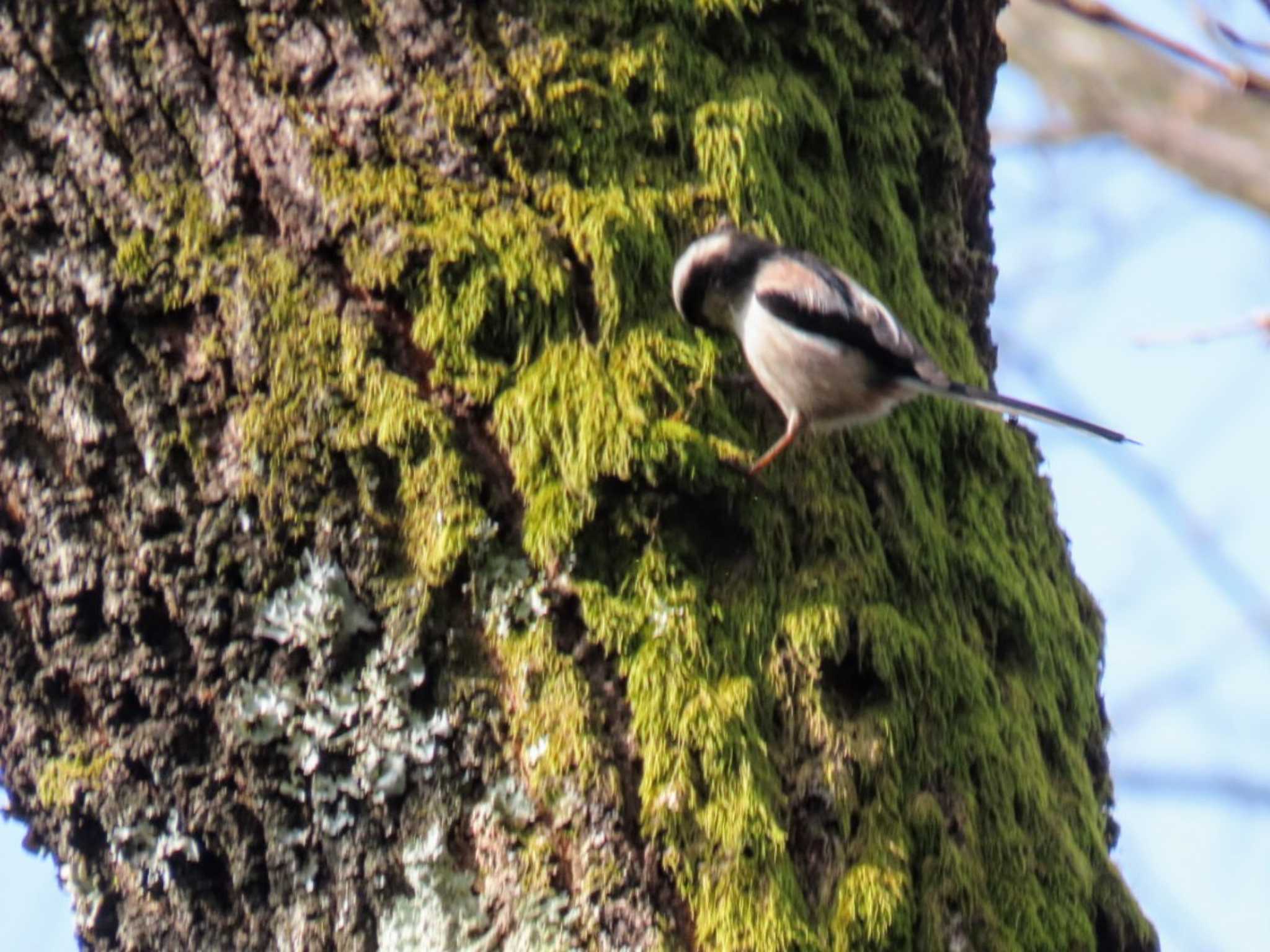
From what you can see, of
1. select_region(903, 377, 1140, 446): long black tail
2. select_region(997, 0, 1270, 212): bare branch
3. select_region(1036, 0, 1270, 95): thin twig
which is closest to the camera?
select_region(1036, 0, 1270, 95): thin twig

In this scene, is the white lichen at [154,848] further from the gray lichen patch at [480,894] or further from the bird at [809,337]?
the bird at [809,337]

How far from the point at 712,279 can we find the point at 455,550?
0.65 m

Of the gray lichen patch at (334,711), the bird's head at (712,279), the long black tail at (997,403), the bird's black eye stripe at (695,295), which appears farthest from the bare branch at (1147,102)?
the gray lichen patch at (334,711)

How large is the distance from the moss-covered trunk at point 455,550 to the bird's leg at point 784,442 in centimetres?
3

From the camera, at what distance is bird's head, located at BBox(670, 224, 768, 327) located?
215 centimetres

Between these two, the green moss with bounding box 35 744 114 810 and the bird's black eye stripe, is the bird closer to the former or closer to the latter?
the bird's black eye stripe

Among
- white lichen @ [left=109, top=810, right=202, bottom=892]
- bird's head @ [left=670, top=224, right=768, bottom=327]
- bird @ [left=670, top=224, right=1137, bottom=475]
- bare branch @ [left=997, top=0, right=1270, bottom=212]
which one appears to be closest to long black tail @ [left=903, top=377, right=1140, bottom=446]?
bird @ [left=670, top=224, right=1137, bottom=475]

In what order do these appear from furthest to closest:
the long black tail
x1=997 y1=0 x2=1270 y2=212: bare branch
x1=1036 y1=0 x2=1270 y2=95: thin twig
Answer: x1=997 y1=0 x2=1270 y2=212: bare branch
the long black tail
x1=1036 y1=0 x2=1270 y2=95: thin twig

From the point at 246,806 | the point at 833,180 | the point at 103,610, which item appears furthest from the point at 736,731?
the point at 833,180

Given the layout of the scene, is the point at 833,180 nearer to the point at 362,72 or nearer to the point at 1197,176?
the point at 362,72

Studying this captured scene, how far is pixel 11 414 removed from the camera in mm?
2072

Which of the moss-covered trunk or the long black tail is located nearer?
the moss-covered trunk

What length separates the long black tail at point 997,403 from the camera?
7.78 feet

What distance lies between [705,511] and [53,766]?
1.08 meters
